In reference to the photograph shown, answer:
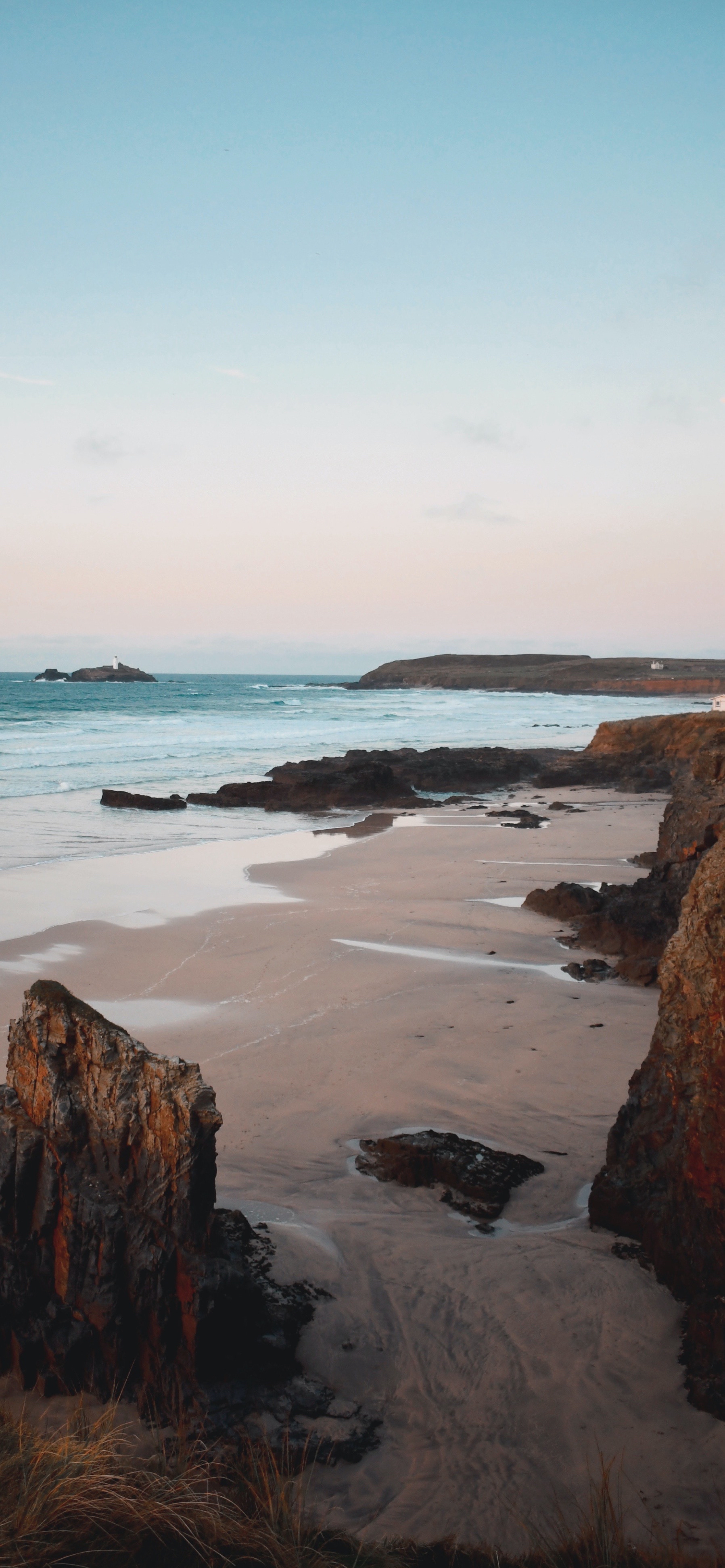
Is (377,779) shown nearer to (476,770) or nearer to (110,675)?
(476,770)

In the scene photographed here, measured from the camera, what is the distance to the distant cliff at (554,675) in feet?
274

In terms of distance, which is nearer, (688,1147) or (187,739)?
(688,1147)

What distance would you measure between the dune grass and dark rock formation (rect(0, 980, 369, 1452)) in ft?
1.32

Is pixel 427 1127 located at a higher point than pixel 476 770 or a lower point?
lower

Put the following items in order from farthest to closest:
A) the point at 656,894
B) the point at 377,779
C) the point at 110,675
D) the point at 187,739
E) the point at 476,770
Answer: the point at 110,675
the point at 187,739
the point at 476,770
the point at 377,779
the point at 656,894

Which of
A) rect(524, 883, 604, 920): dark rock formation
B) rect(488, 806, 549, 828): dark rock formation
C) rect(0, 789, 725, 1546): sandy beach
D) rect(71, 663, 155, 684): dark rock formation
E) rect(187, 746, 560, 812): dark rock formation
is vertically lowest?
rect(0, 789, 725, 1546): sandy beach

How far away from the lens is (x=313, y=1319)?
382 centimetres

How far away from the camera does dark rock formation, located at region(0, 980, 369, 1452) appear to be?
3391mm

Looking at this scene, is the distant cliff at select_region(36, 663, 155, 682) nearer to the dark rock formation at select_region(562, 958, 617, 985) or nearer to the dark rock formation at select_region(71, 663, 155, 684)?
the dark rock formation at select_region(71, 663, 155, 684)

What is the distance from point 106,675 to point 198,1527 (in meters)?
131

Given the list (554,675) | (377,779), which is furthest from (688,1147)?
(554,675)

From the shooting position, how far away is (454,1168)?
5.18 m

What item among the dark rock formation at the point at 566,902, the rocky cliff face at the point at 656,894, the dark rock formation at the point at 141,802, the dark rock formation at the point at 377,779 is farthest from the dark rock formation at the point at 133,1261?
the dark rock formation at the point at 377,779

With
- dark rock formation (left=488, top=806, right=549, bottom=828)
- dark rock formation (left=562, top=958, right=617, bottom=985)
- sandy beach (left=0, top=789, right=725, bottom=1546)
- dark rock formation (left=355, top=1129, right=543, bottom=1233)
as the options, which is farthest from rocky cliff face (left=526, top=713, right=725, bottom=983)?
dark rock formation (left=488, top=806, right=549, bottom=828)
